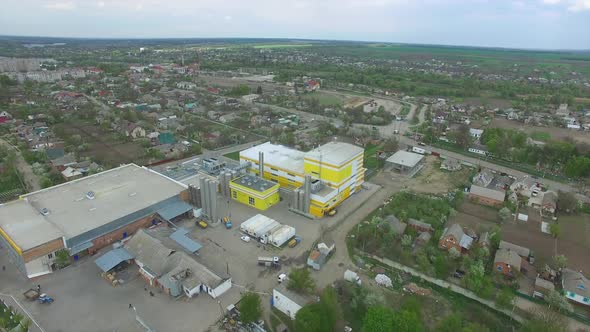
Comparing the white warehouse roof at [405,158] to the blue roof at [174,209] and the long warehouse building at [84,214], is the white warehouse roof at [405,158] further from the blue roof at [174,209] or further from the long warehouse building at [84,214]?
the long warehouse building at [84,214]

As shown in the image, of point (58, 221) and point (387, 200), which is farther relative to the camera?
point (387, 200)

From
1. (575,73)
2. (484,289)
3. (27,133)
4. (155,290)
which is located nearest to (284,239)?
(155,290)

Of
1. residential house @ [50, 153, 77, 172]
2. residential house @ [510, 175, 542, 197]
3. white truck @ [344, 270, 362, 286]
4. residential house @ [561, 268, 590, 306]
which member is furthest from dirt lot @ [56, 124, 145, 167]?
residential house @ [510, 175, 542, 197]

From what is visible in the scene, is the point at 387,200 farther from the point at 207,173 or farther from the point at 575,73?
the point at 575,73

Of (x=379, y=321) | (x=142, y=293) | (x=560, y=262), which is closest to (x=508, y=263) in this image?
(x=560, y=262)

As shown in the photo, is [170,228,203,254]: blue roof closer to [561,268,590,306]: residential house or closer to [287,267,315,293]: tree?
[287,267,315,293]: tree

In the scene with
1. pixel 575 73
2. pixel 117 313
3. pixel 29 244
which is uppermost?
pixel 575 73
